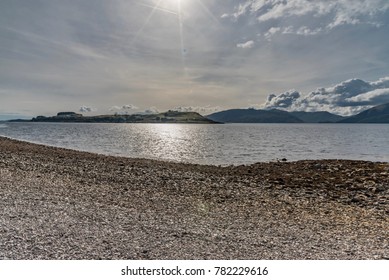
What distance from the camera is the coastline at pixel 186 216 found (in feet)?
31.2

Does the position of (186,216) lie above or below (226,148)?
above

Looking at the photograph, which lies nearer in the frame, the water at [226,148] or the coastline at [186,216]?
the coastline at [186,216]

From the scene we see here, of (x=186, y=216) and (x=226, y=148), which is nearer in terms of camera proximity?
(x=186, y=216)

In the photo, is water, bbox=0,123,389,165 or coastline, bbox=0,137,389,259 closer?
coastline, bbox=0,137,389,259

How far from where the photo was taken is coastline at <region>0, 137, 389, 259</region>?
9508 mm

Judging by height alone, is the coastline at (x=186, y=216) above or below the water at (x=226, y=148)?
above

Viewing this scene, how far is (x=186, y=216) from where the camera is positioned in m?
13.4

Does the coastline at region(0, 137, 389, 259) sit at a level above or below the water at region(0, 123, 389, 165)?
above
